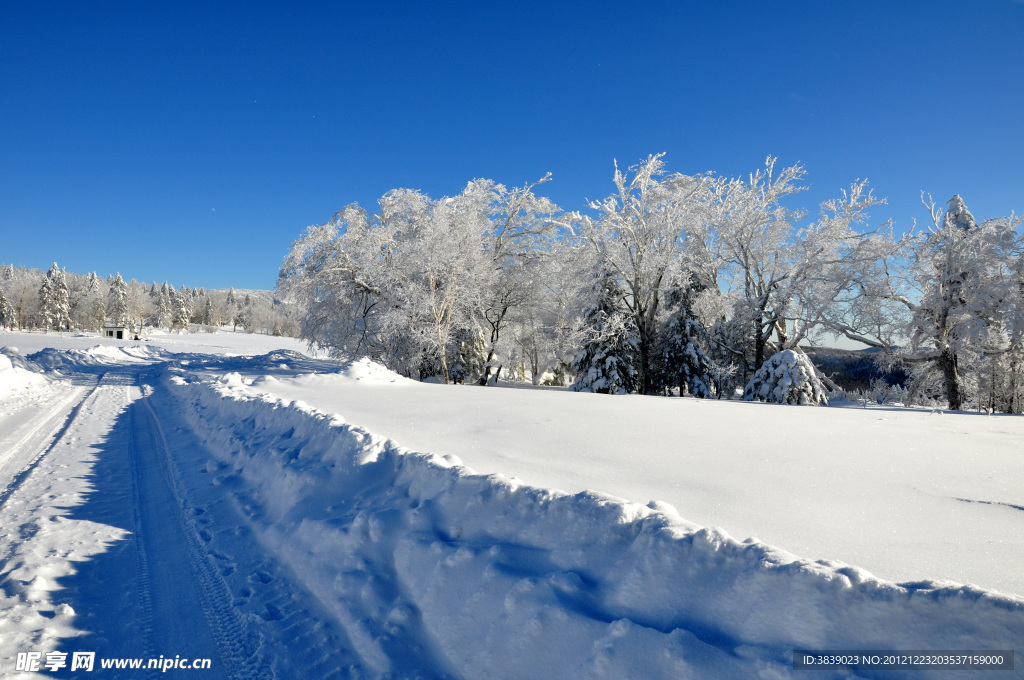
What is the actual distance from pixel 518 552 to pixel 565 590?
19.6 inches

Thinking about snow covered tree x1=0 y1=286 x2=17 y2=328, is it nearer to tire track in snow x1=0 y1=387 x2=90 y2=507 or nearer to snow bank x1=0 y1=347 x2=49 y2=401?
snow bank x1=0 y1=347 x2=49 y2=401

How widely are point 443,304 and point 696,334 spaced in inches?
426

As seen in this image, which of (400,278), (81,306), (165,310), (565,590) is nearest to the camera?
(565,590)

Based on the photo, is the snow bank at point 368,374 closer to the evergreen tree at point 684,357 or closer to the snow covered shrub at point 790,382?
the evergreen tree at point 684,357

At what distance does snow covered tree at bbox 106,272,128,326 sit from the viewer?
72250 millimetres

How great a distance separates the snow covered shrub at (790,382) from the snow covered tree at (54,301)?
91415mm

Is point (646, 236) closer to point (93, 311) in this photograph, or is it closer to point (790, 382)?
point (790, 382)

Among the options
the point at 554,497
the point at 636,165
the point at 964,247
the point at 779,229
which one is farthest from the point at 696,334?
the point at 554,497

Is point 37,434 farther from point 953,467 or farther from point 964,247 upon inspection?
point 964,247

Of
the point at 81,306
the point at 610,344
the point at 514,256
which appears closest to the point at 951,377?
the point at 610,344

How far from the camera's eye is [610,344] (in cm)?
1856

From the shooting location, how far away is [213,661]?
2.65 metres

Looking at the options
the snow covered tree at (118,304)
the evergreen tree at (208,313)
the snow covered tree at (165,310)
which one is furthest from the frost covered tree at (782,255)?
the evergreen tree at (208,313)

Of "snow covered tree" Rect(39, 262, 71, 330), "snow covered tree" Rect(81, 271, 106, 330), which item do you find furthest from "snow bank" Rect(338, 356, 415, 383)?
"snow covered tree" Rect(81, 271, 106, 330)
